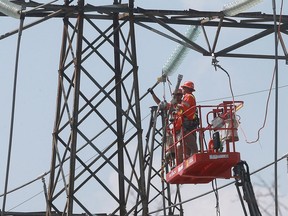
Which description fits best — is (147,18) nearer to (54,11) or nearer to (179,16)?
(179,16)

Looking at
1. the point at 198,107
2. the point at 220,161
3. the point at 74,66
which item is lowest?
the point at 220,161

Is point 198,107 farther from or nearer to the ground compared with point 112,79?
nearer to the ground

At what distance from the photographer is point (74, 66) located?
1942 cm

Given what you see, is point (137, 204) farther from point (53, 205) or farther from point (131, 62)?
point (131, 62)

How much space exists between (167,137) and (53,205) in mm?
3115

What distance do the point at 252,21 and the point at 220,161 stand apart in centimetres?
474

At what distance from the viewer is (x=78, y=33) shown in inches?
766

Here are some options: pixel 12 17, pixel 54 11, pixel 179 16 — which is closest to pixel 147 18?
pixel 179 16

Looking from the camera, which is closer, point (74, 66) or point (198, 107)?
point (198, 107)

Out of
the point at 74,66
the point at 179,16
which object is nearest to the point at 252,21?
the point at 179,16

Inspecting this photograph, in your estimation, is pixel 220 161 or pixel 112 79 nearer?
pixel 220 161

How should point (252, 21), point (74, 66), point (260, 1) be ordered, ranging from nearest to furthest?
1. point (260, 1)
2. point (74, 66)
3. point (252, 21)

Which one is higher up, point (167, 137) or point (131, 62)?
point (131, 62)

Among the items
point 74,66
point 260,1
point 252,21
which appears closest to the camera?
point 260,1
